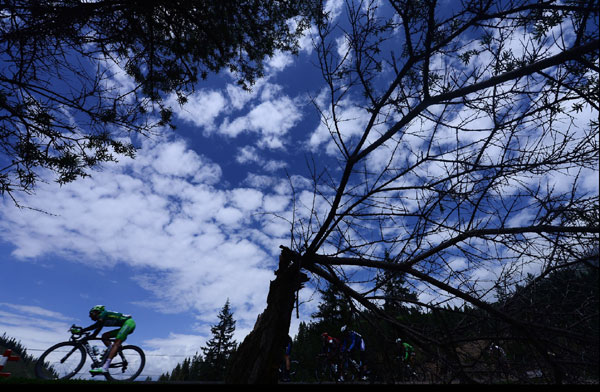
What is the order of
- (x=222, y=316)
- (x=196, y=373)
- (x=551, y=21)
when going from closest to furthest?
(x=551, y=21)
(x=196, y=373)
(x=222, y=316)

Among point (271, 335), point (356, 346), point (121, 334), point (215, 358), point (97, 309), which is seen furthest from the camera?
point (215, 358)

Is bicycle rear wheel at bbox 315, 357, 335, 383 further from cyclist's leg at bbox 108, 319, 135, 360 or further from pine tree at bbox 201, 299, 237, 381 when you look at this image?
pine tree at bbox 201, 299, 237, 381

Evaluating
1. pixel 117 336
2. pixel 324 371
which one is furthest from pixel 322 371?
pixel 117 336

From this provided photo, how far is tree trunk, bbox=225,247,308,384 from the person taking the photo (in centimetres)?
246

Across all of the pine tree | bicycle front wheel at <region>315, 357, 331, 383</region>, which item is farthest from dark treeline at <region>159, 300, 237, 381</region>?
bicycle front wheel at <region>315, 357, 331, 383</region>

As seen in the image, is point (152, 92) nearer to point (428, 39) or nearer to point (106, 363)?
point (428, 39)

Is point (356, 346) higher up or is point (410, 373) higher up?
point (356, 346)

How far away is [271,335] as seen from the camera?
103 inches

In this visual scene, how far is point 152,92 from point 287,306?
13.9 ft

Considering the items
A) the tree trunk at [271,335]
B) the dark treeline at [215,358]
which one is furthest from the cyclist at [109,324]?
the dark treeline at [215,358]

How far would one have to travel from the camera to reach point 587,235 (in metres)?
2.01

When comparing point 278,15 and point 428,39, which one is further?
point 278,15

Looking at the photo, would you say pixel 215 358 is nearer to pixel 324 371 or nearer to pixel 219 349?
pixel 219 349

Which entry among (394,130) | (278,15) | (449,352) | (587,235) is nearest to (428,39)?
(394,130)
